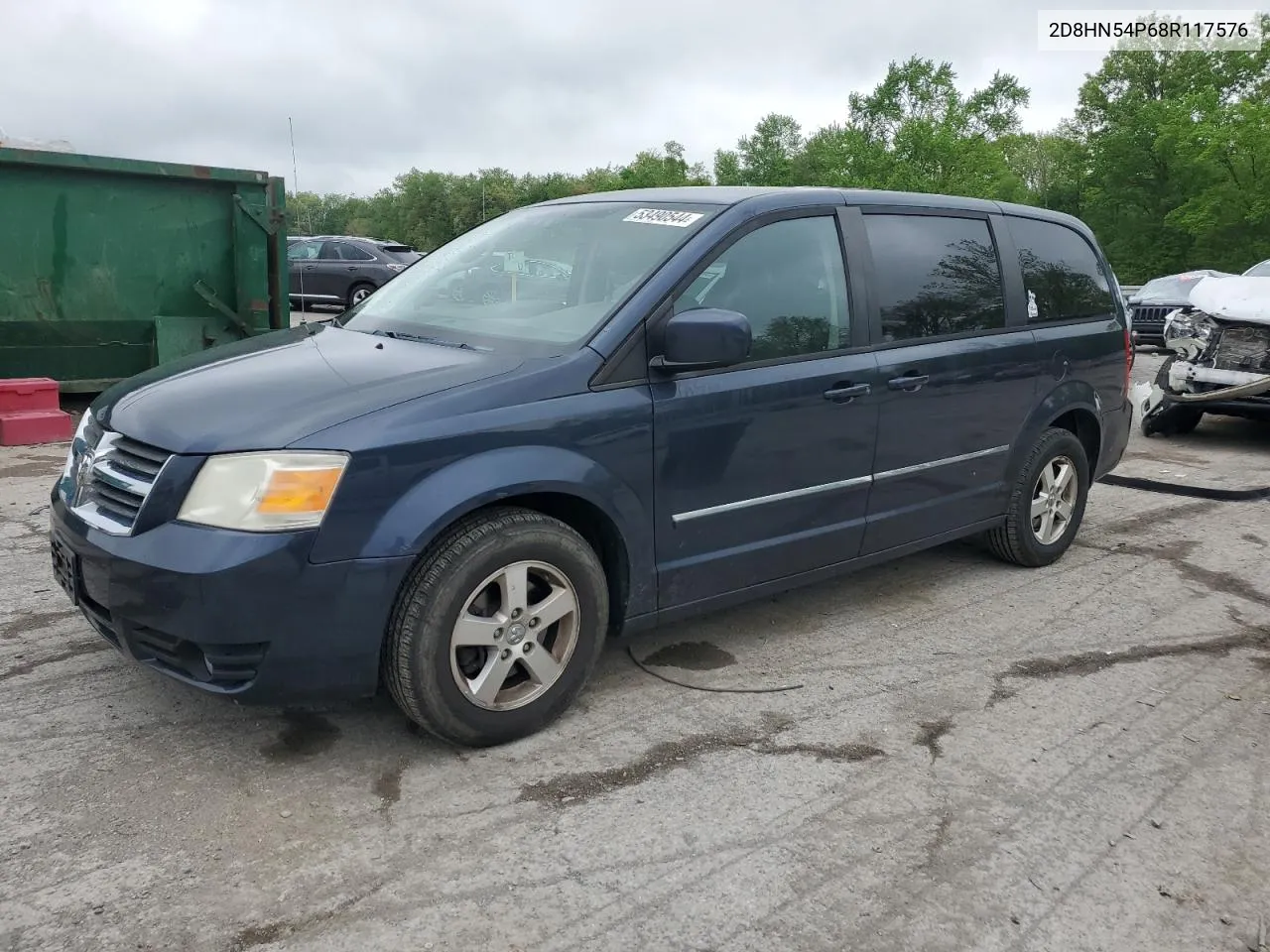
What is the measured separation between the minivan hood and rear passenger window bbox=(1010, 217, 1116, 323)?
2913 mm

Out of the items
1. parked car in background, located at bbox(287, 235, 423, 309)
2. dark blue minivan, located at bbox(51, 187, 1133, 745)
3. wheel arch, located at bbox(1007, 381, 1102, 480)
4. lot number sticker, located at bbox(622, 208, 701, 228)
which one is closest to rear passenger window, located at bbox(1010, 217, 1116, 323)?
dark blue minivan, located at bbox(51, 187, 1133, 745)

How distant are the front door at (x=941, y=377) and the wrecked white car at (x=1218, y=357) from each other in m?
4.66

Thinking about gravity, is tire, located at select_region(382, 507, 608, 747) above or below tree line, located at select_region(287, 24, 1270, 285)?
below

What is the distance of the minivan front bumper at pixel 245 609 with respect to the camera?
282 cm

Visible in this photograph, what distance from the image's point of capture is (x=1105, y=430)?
18.3 feet

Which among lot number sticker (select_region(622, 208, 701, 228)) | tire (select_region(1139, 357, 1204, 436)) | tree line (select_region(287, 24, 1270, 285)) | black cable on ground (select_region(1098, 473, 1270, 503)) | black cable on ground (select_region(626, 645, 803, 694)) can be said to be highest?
tree line (select_region(287, 24, 1270, 285))

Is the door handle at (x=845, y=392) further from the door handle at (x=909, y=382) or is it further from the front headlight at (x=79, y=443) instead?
the front headlight at (x=79, y=443)

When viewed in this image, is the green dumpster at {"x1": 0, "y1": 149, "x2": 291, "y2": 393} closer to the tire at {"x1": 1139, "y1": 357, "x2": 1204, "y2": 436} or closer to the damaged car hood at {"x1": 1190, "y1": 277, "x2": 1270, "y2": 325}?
the tire at {"x1": 1139, "y1": 357, "x2": 1204, "y2": 436}

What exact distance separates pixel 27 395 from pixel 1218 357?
372 inches

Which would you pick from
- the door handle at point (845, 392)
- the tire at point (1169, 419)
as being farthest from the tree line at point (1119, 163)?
the door handle at point (845, 392)

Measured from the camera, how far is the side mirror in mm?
3406

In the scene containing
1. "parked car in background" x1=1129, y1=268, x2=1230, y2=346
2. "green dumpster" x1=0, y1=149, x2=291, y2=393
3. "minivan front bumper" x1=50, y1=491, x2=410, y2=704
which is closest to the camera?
"minivan front bumper" x1=50, y1=491, x2=410, y2=704

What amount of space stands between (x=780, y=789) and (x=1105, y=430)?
3.41m

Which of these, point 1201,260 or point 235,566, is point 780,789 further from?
point 1201,260
